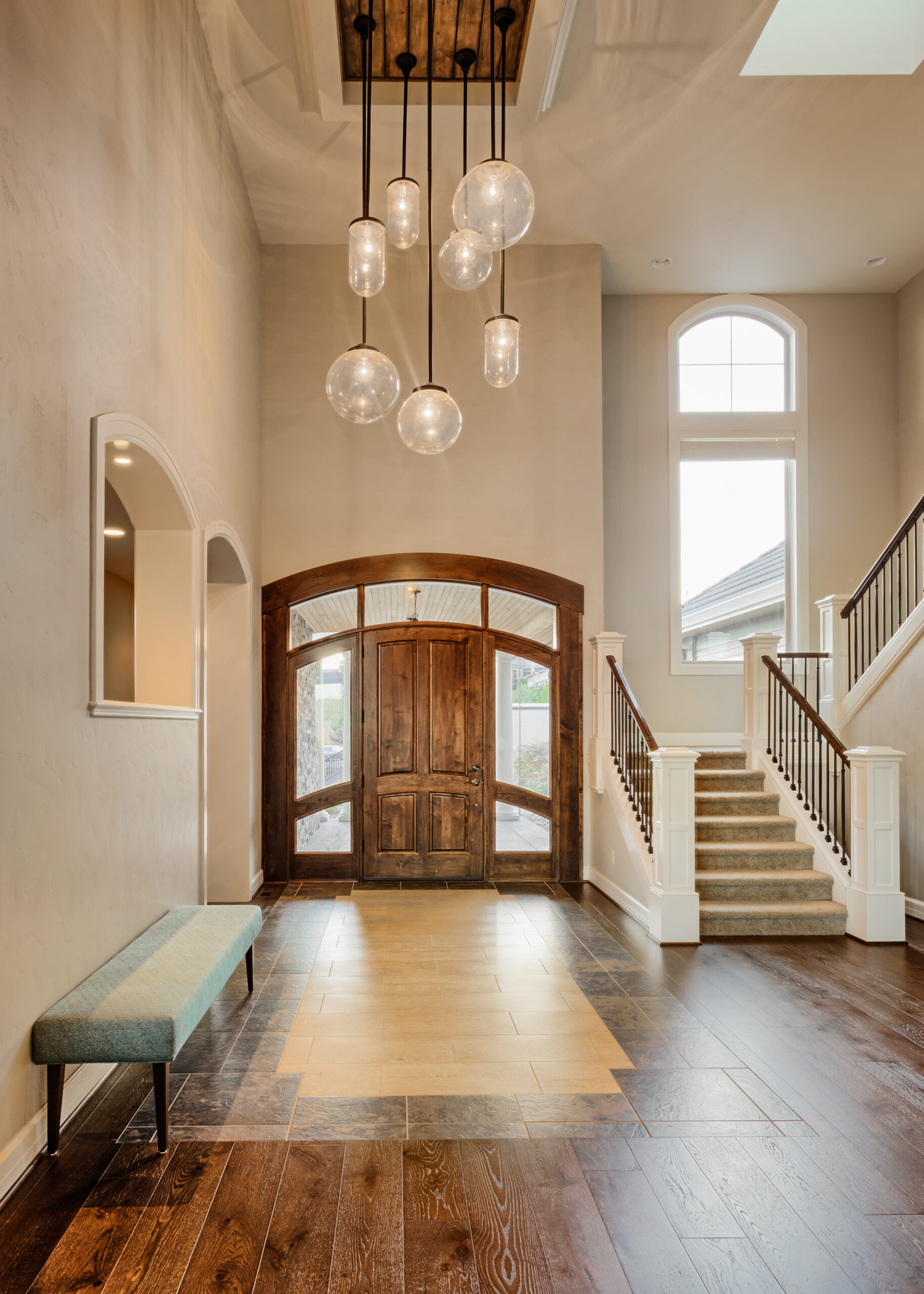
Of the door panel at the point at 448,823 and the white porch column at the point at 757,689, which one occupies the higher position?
the white porch column at the point at 757,689

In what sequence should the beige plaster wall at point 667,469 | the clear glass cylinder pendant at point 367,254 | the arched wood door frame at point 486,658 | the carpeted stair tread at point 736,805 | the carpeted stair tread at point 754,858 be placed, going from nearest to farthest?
the clear glass cylinder pendant at point 367,254 < the carpeted stair tread at point 754,858 < the carpeted stair tread at point 736,805 < the arched wood door frame at point 486,658 < the beige plaster wall at point 667,469

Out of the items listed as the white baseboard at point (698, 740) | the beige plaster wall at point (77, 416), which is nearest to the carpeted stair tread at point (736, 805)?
the white baseboard at point (698, 740)

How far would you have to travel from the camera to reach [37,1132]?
2789 millimetres

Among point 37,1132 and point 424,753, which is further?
point 424,753

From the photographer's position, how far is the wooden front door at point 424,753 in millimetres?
7426

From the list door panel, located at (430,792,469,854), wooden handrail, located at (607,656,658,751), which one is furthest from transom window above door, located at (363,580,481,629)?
door panel, located at (430,792,469,854)

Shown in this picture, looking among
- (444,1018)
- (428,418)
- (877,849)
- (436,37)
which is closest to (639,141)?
(436,37)

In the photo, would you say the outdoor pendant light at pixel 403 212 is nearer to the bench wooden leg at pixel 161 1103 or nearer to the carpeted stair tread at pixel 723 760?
the bench wooden leg at pixel 161 1103

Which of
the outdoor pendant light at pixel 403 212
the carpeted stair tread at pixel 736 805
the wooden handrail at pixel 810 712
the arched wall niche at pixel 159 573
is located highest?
the outdoor pendant light at pixel 403 212

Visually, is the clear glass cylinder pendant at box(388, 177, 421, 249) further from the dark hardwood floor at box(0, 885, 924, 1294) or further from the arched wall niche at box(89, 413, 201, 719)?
the dark hardwood floor at box(0, 885, 924, 1294)

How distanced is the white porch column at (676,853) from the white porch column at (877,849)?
1.11 m

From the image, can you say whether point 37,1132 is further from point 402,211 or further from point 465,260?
point 402,211

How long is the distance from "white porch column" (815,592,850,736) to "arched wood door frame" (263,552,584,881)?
7.13 ft

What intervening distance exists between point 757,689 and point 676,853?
2.19 meters
